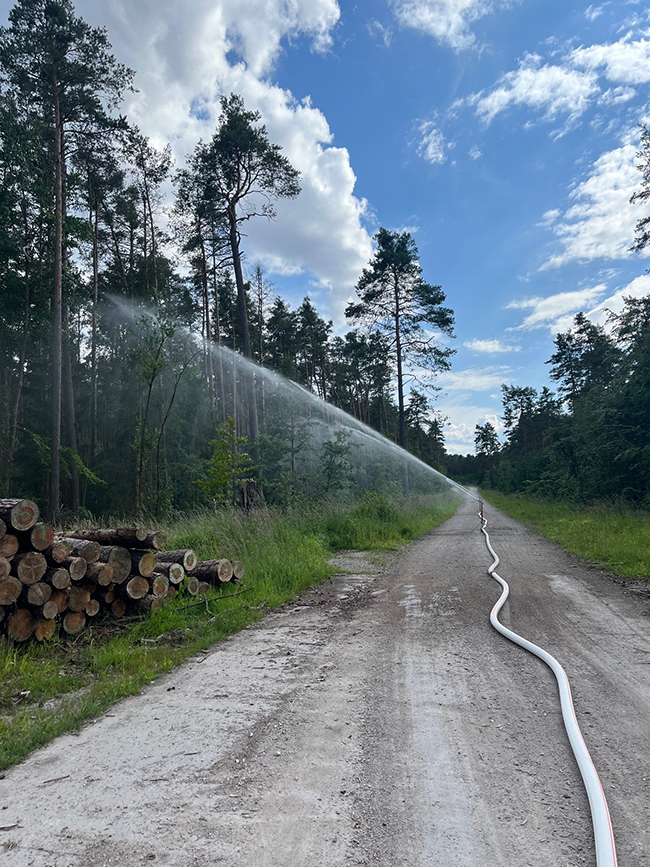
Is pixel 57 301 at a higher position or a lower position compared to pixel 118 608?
Result: higher

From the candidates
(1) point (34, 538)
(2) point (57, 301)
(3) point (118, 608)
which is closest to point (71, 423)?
(2) point (57, 301)

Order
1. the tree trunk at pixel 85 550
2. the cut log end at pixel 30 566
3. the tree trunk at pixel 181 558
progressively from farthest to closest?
the tree trunk at pixel 181 558 → the tree trunk at pixel 85 550 → the cut log end at pixel 30 566

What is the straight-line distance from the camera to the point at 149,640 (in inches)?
197

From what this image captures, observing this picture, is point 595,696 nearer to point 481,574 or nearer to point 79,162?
point 481,574

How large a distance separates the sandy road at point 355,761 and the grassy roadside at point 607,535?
3870 mm

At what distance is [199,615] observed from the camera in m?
5.77

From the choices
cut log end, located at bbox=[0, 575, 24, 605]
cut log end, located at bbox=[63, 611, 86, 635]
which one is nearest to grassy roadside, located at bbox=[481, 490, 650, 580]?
cut log end, located at bbox=[63, 611, 86, 635]

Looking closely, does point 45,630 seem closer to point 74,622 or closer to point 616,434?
point 74,622

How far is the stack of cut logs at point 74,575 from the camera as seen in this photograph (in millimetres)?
4574

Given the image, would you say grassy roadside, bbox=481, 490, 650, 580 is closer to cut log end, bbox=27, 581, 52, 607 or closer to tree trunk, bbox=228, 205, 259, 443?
cut log end, bbox=27, 581, 52, 607

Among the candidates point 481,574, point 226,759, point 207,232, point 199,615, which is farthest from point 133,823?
point 207,232

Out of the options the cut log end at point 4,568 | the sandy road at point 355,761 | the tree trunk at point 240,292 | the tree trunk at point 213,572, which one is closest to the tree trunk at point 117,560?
the cut log end at point 4,568

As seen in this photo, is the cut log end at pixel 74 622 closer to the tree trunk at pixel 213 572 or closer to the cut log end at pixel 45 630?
the cut log end at pixel 45 630

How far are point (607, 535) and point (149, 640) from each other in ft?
34.3
